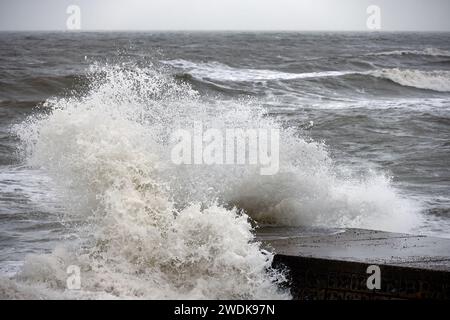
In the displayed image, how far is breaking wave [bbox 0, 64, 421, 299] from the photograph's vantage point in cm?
508

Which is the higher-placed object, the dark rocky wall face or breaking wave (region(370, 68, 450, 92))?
A: breaking wave (region(370, 68, 450, 92))

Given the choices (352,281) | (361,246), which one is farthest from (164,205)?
(352,281)

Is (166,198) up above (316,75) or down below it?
below

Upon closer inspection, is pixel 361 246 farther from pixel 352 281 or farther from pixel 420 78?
pixel 420 78

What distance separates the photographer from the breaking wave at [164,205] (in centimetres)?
508

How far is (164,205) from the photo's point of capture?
6.02 metres

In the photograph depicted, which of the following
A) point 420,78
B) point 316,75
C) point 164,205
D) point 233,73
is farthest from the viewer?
point 233,73

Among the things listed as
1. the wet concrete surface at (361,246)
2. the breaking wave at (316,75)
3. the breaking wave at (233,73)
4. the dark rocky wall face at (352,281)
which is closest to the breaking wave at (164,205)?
the dark rocky wall face at (352,281)

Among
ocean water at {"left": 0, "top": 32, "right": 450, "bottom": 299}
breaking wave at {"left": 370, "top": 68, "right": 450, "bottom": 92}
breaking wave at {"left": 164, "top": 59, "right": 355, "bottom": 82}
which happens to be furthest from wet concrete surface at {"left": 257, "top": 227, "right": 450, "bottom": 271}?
breaking wave at {"left": 370, "top": 68, "right": 450, "bottom": 92}

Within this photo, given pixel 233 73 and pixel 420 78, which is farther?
pixel 233 73

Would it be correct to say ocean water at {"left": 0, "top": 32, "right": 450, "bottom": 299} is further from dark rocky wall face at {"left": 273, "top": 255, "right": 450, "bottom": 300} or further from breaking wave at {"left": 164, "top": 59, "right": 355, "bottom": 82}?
breaking wave at {"left": 164, "top": 59, "right": 355, "bottom": 82}

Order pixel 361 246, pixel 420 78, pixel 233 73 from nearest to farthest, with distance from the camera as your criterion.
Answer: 1. pixel 361 246
2. pixel 420 78
3. pixel 233 73
